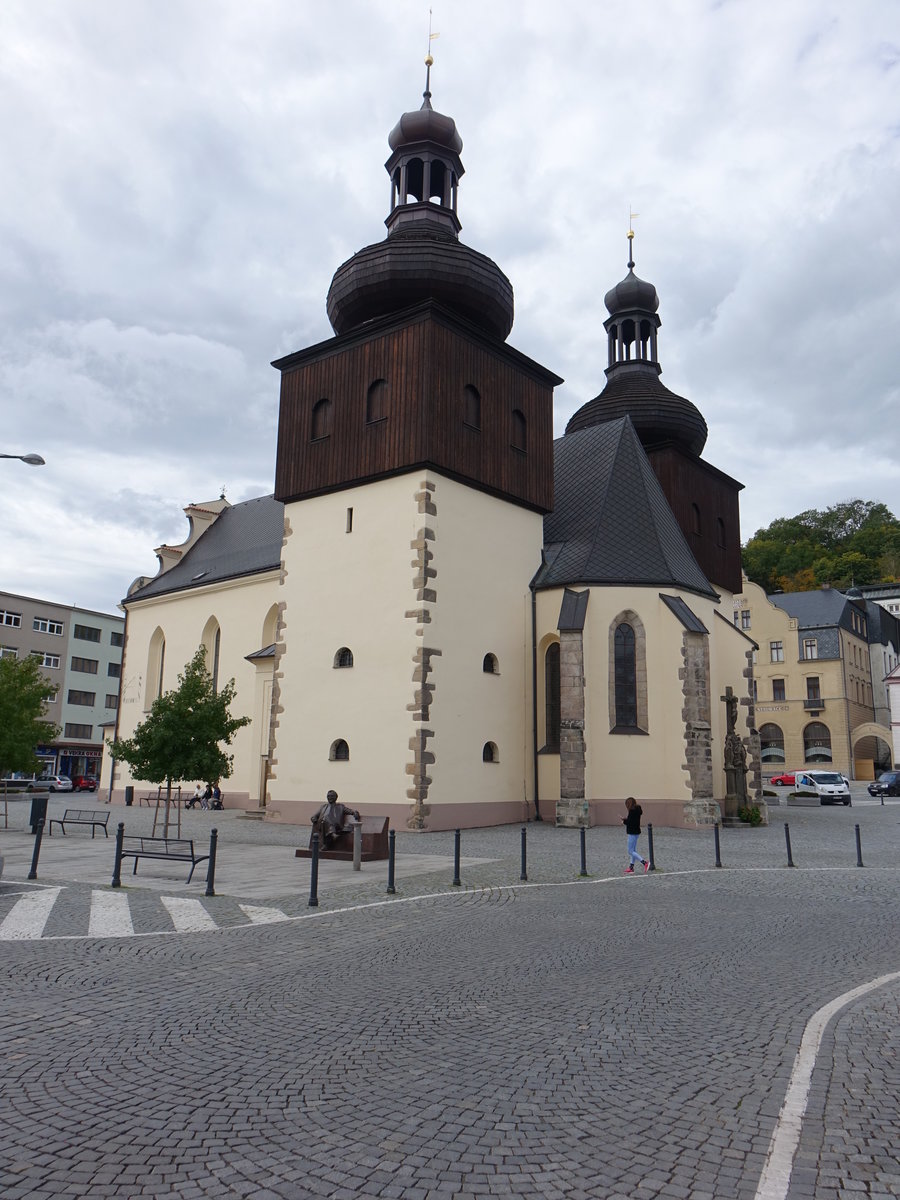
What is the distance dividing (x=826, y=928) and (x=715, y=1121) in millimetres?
6158

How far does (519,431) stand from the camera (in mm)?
28125

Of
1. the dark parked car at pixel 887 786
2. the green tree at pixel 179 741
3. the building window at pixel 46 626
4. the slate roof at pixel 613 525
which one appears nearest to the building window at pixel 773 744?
the dark parked car at pixel 887 786

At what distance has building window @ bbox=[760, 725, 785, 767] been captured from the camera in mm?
63094

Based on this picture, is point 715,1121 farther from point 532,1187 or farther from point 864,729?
point 864,729

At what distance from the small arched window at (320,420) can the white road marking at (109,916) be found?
17.4 metres

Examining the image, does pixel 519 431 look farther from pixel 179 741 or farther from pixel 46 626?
pixel 46 626

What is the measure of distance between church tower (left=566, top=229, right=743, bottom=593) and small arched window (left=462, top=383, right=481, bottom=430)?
9207mm

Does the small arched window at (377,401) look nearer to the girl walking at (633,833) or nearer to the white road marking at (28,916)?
the girl walking at (633,833)

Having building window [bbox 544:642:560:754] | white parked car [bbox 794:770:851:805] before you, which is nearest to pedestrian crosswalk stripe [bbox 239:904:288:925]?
building window [bbox 544:642:560:754]

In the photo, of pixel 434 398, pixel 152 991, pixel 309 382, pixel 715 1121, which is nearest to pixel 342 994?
pixel 152 991

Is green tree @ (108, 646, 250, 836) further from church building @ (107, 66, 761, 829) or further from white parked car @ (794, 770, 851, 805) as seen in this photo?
white parked car @ (794, 770, 851, 805)

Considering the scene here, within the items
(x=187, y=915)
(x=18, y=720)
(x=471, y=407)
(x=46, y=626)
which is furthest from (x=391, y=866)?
(x=46, y=626)

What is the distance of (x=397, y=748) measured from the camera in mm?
23219

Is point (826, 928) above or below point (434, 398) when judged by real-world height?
below
